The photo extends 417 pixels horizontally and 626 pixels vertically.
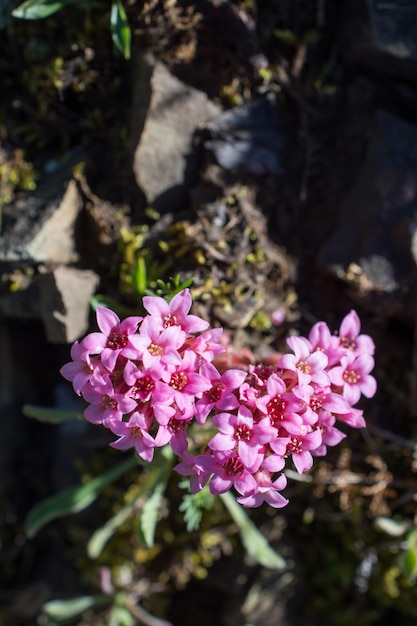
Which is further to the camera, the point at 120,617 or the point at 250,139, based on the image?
the point at 120,617

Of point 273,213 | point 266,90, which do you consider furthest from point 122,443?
point 266,90

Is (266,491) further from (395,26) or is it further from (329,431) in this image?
(395,26)

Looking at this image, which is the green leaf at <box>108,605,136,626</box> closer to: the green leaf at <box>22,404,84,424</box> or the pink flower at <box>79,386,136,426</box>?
the green leaf at <box>22,404,84,424</box>

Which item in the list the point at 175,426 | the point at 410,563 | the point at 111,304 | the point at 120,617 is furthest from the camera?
the point at 120,617

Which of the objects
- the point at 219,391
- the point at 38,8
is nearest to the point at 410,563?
the point at 219,391

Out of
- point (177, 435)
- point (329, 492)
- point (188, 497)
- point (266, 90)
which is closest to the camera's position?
point (177, 435)

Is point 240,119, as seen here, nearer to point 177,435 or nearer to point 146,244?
point 146,244

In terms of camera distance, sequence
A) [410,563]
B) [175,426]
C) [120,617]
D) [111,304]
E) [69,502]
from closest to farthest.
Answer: [175,426], [111,304], [410,563], [69,502], [120,617]

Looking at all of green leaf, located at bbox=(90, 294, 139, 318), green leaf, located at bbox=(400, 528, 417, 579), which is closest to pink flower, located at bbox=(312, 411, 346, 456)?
green leaf, located at bbox=(90, 294, 139, 318)
